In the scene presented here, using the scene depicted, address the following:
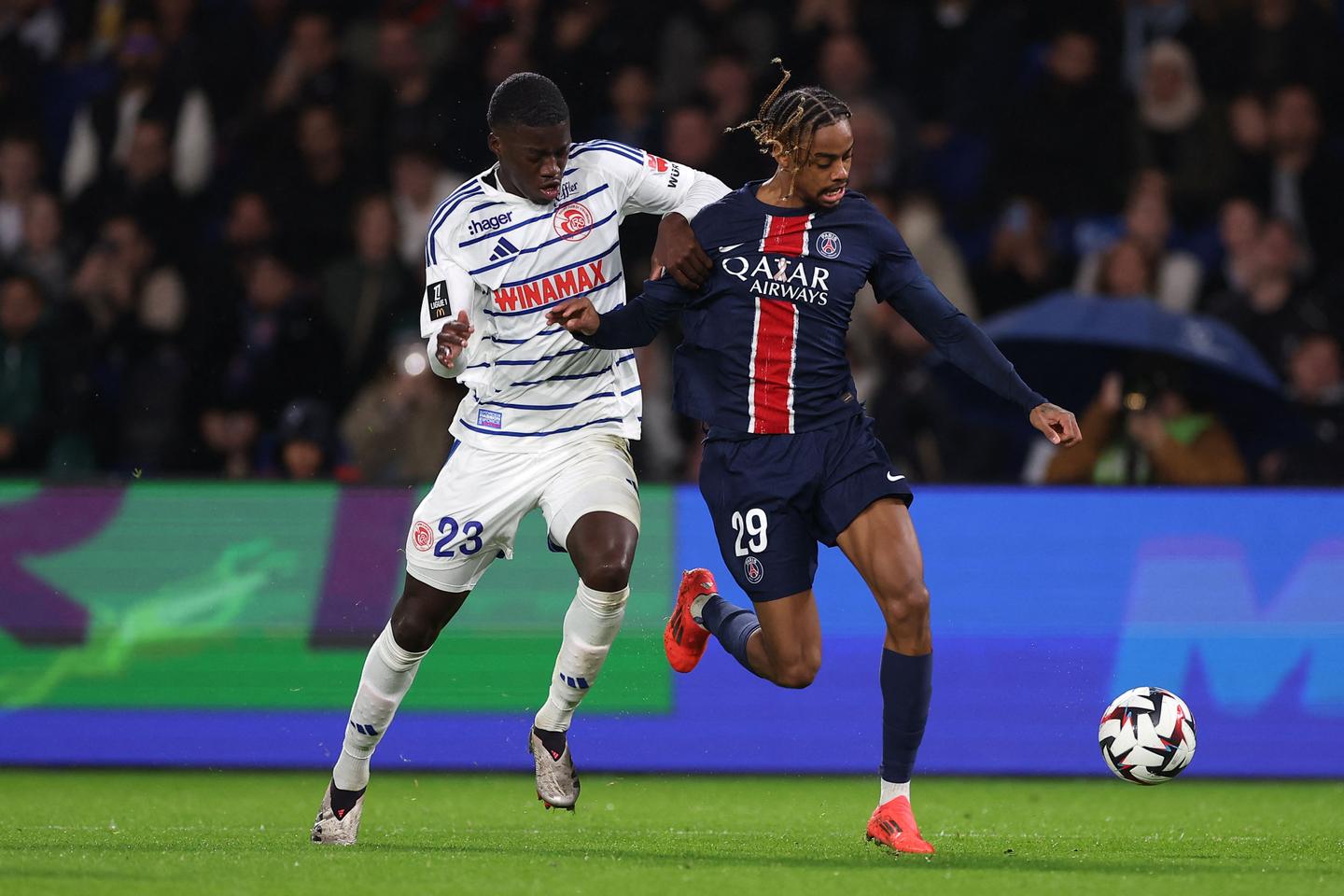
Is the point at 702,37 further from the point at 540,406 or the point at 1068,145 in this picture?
the point at 540,406

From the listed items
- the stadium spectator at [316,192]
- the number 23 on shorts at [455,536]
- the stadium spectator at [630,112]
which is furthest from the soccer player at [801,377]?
the stadium spectator at [316,192]

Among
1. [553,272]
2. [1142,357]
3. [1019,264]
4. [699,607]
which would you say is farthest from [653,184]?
[1019,264]

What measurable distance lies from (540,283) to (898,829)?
2163mm

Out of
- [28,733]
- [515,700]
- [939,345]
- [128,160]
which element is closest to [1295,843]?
[939,345]

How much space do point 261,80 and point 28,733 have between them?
5.36m

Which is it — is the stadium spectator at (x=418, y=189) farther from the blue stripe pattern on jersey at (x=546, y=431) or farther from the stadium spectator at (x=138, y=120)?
the blue stripe pattern on jersey at (x=546, y=431)

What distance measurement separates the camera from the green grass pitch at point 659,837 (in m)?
5.84

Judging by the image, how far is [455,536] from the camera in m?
6.82

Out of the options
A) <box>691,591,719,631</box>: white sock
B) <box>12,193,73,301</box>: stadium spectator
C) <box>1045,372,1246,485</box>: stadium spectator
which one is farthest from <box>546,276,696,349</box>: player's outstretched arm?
<box>12,193,73,301</box>: stadium spectator

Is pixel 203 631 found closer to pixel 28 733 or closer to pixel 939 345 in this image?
pixel 28 733

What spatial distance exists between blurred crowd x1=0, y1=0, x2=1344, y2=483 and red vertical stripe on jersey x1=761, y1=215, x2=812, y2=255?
3.62 m

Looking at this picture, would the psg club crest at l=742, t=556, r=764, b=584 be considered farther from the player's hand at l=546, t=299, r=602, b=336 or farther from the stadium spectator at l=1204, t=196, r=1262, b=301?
the stadium spectator at l=1204, t=196, r=1262, b=301

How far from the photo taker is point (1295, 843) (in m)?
6.98

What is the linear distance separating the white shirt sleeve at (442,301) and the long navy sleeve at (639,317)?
1.34ft
